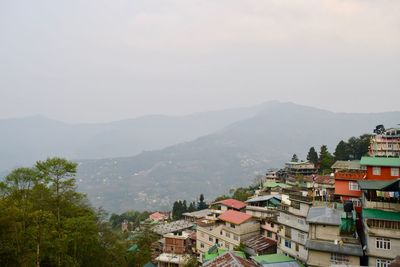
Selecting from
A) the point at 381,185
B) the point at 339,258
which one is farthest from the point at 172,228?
the point at 381,185

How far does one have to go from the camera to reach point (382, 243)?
2211 cm

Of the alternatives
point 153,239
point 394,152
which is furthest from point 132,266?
point 394,152

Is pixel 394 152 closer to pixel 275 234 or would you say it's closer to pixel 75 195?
pixel 275 234

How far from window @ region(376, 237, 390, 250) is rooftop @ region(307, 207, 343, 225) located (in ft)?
8.58

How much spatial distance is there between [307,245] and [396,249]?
5.20 meters

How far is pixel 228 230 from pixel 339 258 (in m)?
14.6

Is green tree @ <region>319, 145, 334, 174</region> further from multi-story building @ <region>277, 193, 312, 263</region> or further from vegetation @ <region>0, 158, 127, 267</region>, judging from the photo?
vegetation @ <region>0, 158, 127, 267</region>

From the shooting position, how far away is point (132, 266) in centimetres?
3972

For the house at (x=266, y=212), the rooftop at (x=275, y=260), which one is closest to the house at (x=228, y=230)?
the house at (x=266, y=212)

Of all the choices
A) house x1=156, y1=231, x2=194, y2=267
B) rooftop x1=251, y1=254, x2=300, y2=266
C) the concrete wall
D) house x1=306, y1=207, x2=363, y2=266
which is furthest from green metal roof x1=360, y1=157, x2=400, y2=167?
house x1=156, y1=231, x2=194, y2=267

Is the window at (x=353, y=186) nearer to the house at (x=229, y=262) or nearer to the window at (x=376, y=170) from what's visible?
the window at (x=376, y=170)

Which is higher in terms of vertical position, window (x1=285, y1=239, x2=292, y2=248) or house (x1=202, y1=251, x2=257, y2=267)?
house (x1=202, y1=251, x2=257, y2=267)

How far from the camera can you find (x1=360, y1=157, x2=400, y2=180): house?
2869 cm

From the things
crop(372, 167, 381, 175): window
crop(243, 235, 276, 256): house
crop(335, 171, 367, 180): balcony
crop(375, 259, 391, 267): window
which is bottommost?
crop(243, 235, 276, 256): house
